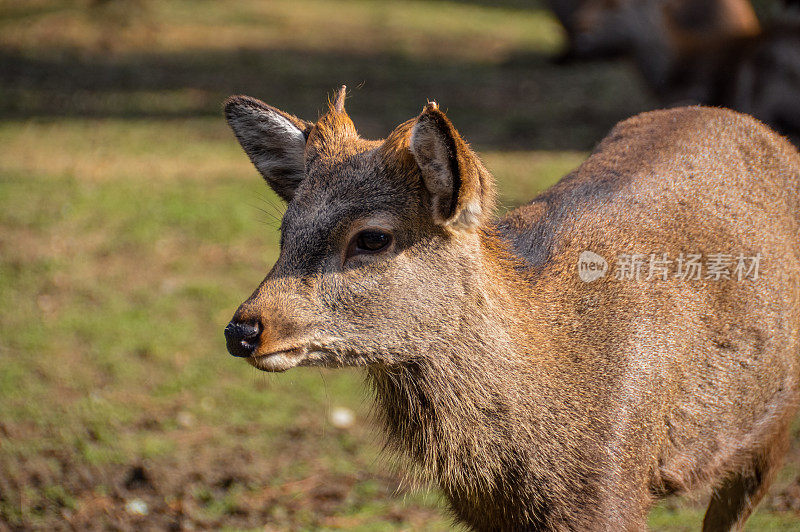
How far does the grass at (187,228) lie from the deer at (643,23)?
587 mm

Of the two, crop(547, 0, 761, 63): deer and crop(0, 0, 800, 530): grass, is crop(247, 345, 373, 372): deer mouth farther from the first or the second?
crop(547, 0, 761, 63): deer

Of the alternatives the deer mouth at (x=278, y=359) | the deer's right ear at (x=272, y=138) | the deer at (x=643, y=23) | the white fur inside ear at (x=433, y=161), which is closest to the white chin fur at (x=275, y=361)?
the deer mouth at (x=278, y=359)

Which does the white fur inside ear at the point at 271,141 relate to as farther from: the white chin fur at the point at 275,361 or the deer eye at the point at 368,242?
the white chin fur at the point at 275,361

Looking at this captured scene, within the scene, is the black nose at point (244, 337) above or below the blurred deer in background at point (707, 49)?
below

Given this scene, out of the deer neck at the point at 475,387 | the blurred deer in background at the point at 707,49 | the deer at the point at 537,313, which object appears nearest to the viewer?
the deer at the point at 537,313

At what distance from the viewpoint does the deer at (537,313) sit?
2.87 meters

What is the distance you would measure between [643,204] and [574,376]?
75 centimetres

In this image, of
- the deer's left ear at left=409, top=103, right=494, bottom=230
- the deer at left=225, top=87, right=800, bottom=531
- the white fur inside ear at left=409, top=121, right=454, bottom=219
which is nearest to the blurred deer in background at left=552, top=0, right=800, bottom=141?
the deer at left=225, top=87, right=800, bottom=531

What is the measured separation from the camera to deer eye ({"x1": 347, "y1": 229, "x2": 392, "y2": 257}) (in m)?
2.88

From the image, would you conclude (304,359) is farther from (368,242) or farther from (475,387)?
(475,387)

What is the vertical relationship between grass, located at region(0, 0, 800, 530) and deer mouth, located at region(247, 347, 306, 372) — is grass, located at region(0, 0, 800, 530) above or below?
below

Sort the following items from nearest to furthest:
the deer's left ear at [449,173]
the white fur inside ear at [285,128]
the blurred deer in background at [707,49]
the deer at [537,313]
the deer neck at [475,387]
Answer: the deer's left ear at [449,173], the deer at [537,313], the deer neck at [475,387], the white fur inside ear at [285,128], the blurred deer in background at [707,49]

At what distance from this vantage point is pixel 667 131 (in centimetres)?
368

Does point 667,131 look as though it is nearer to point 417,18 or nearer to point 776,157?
point 776,157
